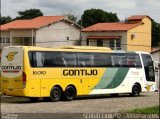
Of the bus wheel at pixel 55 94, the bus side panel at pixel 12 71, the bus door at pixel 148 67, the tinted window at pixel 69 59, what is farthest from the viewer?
the bus door at pixel 148 67

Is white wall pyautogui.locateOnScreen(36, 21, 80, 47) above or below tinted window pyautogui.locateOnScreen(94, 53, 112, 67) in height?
above

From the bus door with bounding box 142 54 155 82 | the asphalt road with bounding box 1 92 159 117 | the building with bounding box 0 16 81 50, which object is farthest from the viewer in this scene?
the building with bounding box 0 16 81 50

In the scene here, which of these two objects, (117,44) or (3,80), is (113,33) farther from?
(3,80)

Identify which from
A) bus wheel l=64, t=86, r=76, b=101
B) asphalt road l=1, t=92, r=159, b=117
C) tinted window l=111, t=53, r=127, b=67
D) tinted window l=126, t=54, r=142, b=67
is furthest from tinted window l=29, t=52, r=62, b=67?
tinted window l=126, t=54, r=142, b=67

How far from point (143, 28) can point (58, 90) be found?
158ft

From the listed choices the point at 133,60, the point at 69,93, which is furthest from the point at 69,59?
the point at 133,60

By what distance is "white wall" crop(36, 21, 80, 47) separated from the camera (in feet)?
228

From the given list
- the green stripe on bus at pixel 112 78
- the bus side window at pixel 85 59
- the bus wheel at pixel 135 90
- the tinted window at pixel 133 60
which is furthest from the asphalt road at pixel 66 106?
the bus wheel at pixel 135 90

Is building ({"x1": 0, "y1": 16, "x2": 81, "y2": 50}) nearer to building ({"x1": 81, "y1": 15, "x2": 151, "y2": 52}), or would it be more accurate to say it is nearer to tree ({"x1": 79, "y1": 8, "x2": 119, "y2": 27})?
building ({"x1": 81, "y1": 15, "x2": 151, "y2": 52})

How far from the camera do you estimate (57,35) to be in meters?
72.1

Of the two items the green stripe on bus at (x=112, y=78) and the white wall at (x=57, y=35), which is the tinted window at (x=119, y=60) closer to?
the green stripe on bus at (x=112, y=78)

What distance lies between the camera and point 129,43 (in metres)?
67.5

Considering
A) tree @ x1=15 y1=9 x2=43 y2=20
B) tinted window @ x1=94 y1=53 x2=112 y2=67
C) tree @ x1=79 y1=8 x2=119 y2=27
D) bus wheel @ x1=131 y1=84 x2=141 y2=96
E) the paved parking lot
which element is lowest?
the paved parking lot

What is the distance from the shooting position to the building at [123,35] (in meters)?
67.6
